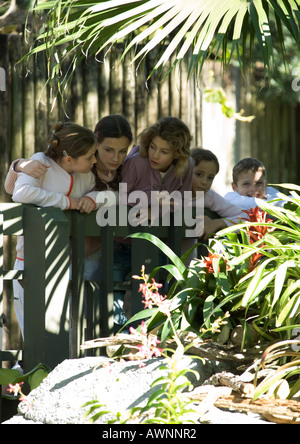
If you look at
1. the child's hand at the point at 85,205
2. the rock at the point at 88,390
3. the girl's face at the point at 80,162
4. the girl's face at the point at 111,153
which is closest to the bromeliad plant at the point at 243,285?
the rock at the point at 88,390

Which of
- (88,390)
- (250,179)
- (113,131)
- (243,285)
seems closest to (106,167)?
(113,131)

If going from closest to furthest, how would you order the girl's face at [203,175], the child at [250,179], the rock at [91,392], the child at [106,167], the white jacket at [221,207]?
the rock at [91,392] < the child at [106,167] < the white jacket at [221,207] < the girl's face at [203,175] < the child at [250,179]

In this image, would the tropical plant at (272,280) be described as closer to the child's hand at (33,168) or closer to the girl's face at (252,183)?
the child's hand at (33,168)

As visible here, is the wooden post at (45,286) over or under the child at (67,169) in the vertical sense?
under

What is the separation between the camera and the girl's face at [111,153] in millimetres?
3598

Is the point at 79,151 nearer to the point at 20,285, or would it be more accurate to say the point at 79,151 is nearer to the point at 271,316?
the point at 20,285

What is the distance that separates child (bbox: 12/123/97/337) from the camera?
3.26m

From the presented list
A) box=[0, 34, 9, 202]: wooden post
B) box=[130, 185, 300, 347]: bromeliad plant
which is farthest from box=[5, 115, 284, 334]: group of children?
box=[0, 34, 9, 202]: wooden post

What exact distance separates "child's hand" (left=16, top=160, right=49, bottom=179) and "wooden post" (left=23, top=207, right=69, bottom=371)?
30 cm

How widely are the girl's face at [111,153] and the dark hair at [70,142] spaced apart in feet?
0.52

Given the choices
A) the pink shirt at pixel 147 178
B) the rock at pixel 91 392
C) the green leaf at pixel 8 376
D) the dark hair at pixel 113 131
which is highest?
the dark hair at pixel 113 131

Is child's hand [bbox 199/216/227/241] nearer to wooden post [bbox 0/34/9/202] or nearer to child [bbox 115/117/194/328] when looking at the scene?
child [bbox 115/117/194/328]

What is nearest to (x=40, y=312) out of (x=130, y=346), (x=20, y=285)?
(x=20, y=285)

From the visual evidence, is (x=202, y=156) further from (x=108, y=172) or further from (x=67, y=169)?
(x=67, y=169)
